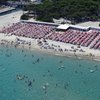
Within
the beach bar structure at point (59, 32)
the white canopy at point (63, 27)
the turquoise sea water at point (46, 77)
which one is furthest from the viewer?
the white canopy at point (63, 27)

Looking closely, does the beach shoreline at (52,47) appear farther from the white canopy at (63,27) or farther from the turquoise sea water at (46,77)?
the white canopy at (63,27)

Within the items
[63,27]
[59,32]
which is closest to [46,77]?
[59,32]

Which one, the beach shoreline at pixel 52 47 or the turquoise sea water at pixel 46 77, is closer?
the turquoise sea water at pixel 46 77

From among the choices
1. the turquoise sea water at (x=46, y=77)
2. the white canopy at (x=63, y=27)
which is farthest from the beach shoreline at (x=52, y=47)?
the white canopy at (x=63, y=27)

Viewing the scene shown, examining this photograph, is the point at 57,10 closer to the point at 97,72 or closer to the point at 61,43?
the point at 61,43

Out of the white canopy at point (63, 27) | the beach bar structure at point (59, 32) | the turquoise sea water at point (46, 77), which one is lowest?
the turquoise sea water at point (46, 77)

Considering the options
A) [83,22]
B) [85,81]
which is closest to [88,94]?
[85,81]

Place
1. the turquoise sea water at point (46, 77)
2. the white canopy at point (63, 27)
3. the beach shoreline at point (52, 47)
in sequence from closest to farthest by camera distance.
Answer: the turquoise sea water at point (46, 77) → the beach shoreline at point (52, 47) → the white canopy at point (63, 27)
